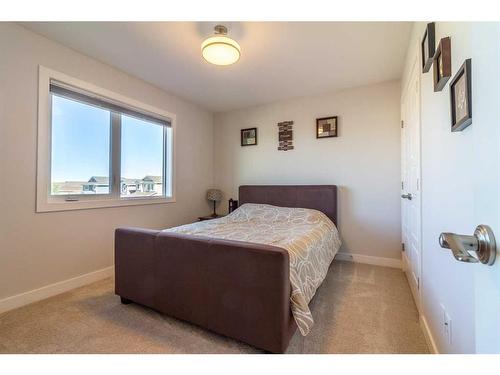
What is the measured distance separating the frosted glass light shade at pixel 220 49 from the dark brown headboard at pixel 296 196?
1907mm

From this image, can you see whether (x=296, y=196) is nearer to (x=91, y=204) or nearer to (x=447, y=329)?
(x=447, y=329)

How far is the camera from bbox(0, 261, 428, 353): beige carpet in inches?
56.4

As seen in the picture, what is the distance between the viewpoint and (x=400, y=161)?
282cm

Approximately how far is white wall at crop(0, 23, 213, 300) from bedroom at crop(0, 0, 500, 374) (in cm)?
1

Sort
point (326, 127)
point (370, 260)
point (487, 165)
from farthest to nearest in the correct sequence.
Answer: point (326, 127) < point (370, 260) < point (487, 165)

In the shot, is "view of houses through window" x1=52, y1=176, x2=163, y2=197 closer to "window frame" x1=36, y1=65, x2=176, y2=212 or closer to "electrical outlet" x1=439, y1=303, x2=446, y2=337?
"window frame" x1=36, y1=65, x2=176, y2=212

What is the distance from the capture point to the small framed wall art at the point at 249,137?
12.4 feet

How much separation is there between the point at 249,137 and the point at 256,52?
1629 millimetres

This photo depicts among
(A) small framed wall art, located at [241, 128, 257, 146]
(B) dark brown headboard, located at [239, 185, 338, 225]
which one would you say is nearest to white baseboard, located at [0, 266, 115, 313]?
(B) dark brown headboard, located at [239, 185, 338, 225]

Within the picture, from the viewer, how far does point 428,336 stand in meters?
1.46

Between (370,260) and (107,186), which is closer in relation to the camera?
(107,186)

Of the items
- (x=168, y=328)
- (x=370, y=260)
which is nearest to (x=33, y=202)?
(x=168, y=328)

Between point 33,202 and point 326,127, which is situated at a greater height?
point 326,127

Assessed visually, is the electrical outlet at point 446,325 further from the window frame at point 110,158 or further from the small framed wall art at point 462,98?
the window frame at point 110,158
